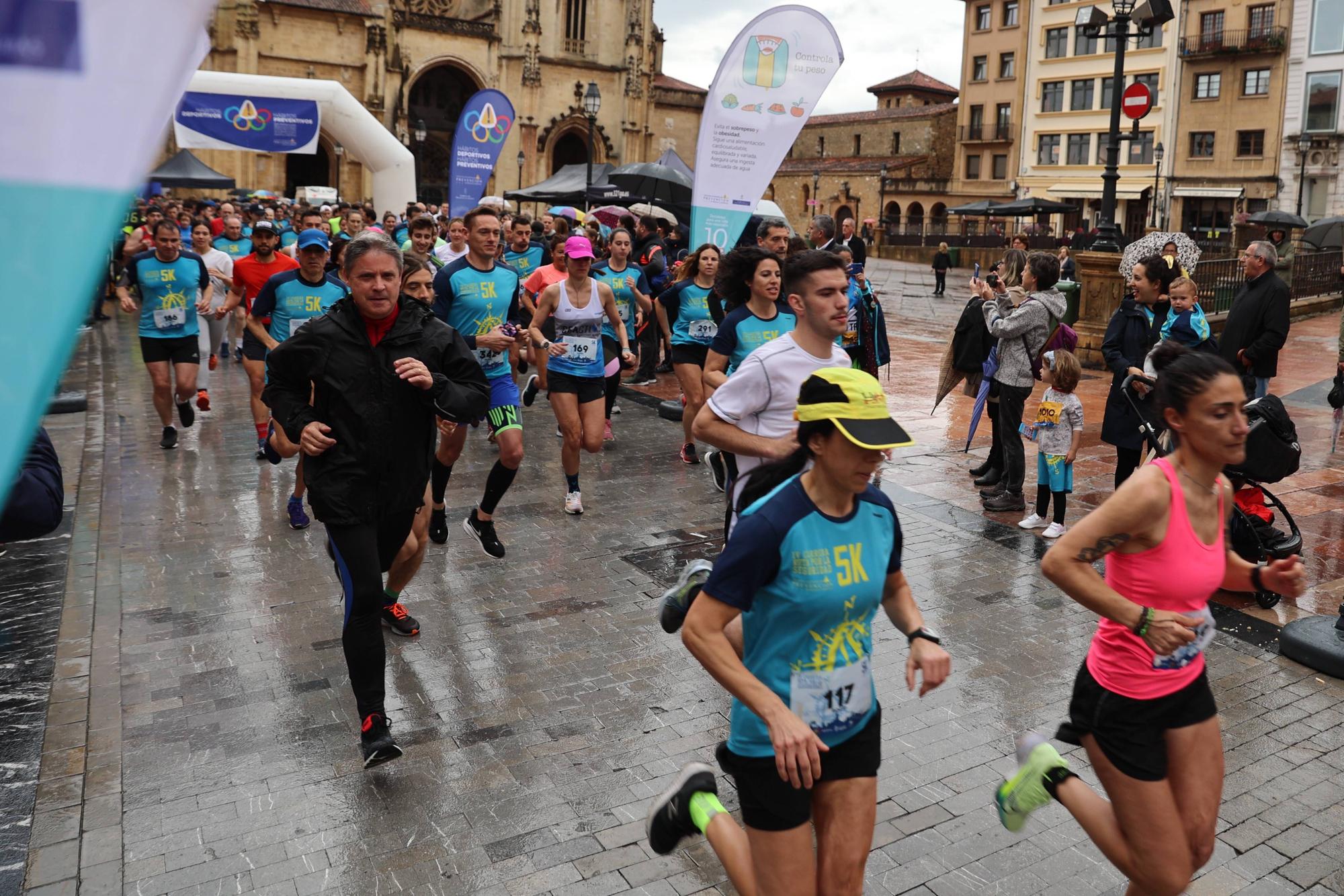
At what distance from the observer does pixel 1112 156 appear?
16.4m

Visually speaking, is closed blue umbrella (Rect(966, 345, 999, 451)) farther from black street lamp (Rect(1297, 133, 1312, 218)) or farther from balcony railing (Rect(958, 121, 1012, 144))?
balcony railing (Rect(958, 121, 1012, 144))

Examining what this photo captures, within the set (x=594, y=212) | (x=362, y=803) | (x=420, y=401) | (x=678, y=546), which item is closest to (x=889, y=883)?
(x=362, y=803)

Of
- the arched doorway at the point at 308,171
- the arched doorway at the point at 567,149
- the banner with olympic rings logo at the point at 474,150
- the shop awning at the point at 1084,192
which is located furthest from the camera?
the arched doorway at the point at 567,149

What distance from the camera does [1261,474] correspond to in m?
5.78

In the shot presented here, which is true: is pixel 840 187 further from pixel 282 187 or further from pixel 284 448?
pixel 284 448

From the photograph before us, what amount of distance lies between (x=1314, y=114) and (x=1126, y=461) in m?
48.0

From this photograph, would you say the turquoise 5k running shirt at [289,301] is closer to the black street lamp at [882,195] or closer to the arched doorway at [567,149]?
the arched doorway at [567,149]

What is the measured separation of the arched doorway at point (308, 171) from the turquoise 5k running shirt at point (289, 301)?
152ft

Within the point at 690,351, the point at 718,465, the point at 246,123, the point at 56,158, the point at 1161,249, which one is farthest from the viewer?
the point at 246,123

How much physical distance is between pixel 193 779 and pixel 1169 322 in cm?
674

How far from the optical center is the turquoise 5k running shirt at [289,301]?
342 inches

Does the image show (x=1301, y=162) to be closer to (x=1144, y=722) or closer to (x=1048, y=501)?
(x=1048, y=501)

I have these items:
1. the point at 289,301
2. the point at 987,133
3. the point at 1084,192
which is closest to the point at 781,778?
the point at 289,301

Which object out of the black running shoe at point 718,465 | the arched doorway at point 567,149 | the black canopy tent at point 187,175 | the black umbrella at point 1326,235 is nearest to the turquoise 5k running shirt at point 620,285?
the black running shoe at point 718,465
